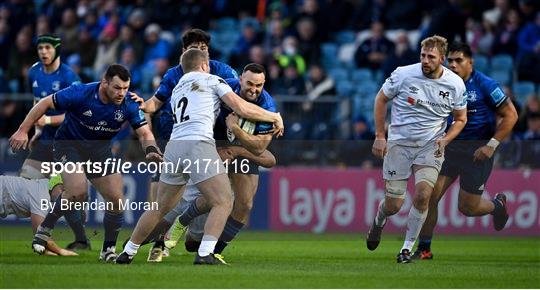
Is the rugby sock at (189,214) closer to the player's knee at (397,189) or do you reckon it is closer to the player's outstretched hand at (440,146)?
the player's knee at (397,189)

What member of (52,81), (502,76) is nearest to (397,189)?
(52,81)

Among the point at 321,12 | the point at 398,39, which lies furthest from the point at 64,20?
the point at 398,39

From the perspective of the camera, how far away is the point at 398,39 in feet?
74.8

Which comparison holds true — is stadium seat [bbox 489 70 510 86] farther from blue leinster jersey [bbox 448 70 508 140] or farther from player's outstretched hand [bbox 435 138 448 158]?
player's outstretched hand [bbox 435 138 448 158]

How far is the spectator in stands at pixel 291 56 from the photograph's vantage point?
23.2m

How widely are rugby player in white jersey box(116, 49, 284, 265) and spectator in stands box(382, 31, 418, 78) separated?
8984mm

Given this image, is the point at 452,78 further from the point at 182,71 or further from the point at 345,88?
the point at 345,88

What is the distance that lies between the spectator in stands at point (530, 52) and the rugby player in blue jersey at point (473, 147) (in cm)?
621

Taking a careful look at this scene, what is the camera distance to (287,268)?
542 inches

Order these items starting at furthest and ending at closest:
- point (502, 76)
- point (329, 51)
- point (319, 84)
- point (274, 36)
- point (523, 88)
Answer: point (274, 36)
point (329, 51)
point (502, 76)
point (319, 84)
point (523, 88)

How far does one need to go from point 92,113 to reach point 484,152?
4.65 m

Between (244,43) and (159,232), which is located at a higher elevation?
(244,43)

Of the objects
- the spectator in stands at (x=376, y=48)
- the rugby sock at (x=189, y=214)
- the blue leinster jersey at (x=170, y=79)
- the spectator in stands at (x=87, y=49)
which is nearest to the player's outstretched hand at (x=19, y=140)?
the blue leinster jersey at (x=170, y=79)

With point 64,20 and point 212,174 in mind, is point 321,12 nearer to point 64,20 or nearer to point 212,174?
point 64,20
